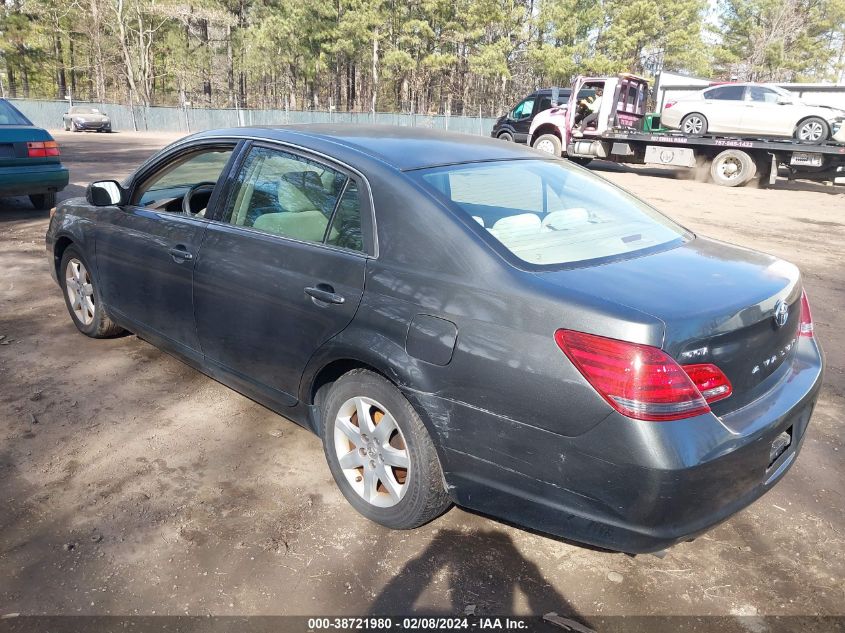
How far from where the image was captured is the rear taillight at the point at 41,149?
28.2 ft

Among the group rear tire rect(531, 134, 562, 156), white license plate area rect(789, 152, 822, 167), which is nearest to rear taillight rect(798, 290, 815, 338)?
white license plate area rect(789, 152, 822, 167)

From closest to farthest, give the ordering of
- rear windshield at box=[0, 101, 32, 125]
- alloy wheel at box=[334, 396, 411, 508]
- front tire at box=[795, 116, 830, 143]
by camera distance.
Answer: alloy wheel at box=[334, 396, 411, 508], rear windshield at box=[0, 101, 32, 125], front tire at box=[795, 116, 830, 143]

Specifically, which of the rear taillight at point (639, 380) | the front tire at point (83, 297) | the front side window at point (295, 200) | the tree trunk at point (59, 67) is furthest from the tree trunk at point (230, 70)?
the rear taillight at point (639, 380)

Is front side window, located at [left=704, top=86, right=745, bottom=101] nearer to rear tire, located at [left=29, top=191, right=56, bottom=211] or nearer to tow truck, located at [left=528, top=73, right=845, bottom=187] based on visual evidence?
tow truck, located at [left=528, top=73, right=845, bottom=187]

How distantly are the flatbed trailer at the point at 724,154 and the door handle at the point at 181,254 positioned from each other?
1619 cm

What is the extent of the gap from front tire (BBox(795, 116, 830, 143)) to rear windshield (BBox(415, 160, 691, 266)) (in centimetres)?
1535

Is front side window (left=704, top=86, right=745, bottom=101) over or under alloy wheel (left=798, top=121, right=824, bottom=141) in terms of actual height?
over

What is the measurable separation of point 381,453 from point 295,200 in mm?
1284

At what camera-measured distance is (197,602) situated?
233 cm

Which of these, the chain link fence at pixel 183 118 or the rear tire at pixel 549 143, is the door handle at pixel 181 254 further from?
the chain link fence at pixel 183 118

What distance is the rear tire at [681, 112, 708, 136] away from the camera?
17766 millimetres

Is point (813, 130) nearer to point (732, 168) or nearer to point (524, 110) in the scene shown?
point (732, 168)

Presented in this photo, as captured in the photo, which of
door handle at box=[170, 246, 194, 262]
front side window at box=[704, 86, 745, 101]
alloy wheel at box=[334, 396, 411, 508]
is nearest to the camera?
alloy wheel at box=[334, 396, 411, 508]

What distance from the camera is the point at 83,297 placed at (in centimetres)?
461
